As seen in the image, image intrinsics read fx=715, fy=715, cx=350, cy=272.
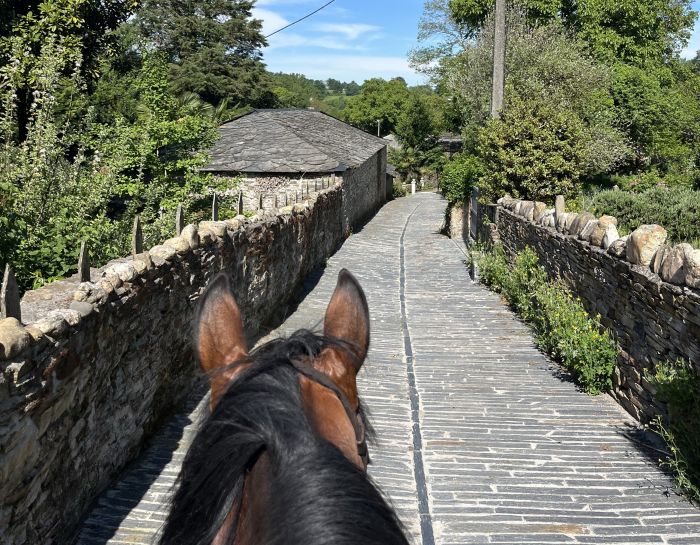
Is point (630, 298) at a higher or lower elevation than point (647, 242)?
lower

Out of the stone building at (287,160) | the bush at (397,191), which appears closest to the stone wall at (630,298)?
the stone building at (287,160)

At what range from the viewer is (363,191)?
33.7 m

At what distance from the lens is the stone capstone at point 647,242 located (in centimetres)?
805

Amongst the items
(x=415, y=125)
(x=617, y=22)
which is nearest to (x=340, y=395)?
(x=617, y=22)

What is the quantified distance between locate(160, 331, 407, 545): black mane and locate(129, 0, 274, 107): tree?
154 feet

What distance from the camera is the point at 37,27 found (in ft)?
46.0

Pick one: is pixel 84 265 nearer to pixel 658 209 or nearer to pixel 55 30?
pixel 55 30

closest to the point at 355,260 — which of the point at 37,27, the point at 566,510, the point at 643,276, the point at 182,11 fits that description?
the point at 37,27

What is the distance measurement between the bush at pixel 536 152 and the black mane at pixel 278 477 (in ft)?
55.5

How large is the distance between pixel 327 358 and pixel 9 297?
8.66ft

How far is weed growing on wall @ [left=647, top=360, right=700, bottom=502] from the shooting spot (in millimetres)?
6176

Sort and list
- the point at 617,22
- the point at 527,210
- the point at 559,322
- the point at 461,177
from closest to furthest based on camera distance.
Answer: the point at 559,322 → the point at 527,210 → the point at 461,177 → the point at 617,22

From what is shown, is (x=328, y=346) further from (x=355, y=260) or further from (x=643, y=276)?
(x=355, y=260)

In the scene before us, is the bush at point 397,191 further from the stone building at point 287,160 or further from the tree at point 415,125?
the stone building at point 287,160
